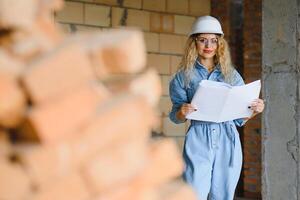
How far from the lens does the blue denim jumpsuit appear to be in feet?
10.9

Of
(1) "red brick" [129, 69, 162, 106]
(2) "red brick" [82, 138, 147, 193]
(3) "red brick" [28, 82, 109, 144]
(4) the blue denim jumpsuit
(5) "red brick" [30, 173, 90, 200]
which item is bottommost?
(4) the blue denim jumpsuit

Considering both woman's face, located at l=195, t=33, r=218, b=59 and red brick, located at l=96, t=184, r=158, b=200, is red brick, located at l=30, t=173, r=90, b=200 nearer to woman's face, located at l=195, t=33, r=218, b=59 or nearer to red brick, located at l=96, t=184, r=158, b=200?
red brick, located at l=96, t=184, r=158, b=200

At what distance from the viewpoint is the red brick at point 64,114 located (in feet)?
3.25

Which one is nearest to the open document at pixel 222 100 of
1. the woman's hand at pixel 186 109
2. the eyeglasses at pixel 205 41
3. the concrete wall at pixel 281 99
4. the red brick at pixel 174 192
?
the woman's hand at pixel 186 109

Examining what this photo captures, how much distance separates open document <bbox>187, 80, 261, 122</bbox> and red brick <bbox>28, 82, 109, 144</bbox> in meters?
2.07

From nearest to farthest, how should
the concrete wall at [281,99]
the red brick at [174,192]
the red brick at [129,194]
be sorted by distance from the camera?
the red brick at [129,194] → the red brick at [174,192] → the concrete wall at [281,99]

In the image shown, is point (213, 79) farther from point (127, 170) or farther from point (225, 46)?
point (127, 170)

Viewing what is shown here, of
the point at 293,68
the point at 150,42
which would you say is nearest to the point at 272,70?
the point at 293,68

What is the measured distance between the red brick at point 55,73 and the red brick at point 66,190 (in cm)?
14

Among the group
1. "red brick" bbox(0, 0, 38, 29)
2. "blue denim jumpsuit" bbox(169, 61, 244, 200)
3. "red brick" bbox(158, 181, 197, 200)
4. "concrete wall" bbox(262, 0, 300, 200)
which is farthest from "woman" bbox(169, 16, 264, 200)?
"red brick" bbox(0, 0, 38, 29)

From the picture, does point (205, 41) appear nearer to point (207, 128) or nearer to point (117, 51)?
point (207, 128)

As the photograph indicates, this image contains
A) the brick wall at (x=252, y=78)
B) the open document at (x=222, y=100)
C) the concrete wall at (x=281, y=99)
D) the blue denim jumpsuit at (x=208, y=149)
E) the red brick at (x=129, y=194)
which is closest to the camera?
the red brick at (x=129, y=194)

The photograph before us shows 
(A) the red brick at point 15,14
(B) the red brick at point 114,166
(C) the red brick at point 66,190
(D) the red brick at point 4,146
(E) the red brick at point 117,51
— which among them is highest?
(A) the red brick at point 15,14

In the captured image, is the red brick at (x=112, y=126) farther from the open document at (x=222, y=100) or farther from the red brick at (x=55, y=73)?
the open document at (x=222, y=100)
